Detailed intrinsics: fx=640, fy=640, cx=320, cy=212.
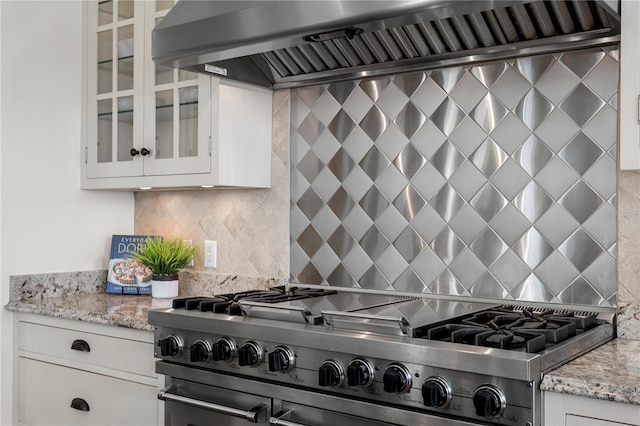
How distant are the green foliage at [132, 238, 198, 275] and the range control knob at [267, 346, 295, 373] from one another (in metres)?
1.10

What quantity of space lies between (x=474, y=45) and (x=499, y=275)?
0.76 metres

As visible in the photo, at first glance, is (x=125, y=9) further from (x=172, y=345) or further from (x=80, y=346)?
(x=172, y=345)

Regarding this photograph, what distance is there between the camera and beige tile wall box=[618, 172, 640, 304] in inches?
73.5

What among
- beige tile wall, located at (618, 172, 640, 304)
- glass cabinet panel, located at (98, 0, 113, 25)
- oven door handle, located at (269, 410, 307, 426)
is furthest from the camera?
glass cabinet panel, located at (98, 0, 113, 25)

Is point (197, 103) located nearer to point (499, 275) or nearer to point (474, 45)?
point (474, 45)

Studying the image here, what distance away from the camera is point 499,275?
2.12 metres

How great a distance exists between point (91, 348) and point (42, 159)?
91cm

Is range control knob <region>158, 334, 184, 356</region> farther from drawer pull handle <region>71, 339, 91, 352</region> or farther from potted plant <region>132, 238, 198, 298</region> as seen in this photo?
potted plant <region>132, 238, 198, 298</region>

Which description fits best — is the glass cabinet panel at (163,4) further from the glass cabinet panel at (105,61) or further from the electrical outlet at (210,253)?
the electrical outlet at (210,253)

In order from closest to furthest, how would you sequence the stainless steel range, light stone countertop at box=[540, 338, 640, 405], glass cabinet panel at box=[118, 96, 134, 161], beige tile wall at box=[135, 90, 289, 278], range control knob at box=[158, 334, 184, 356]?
light stone countertop at box=[540, 338, 640, 405] → the stainless steel range → range control knob at box=[158, 334, 184, 356] → beige tile wall at box=[135, 90, 289, 278] → glass cabinet panel at box=[118, 96, 134, 161]

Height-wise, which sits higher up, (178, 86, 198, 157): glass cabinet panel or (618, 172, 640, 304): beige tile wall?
(178, 86, 198, 157): glass cabinet panel

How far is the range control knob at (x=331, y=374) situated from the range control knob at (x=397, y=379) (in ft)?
0.46

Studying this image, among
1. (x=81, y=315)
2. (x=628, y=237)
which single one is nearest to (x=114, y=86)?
(x=81, y=315)

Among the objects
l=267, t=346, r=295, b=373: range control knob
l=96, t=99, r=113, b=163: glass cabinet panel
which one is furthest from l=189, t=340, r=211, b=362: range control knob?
l=96, t=99, r=113, b=163: glass cabinet panel
